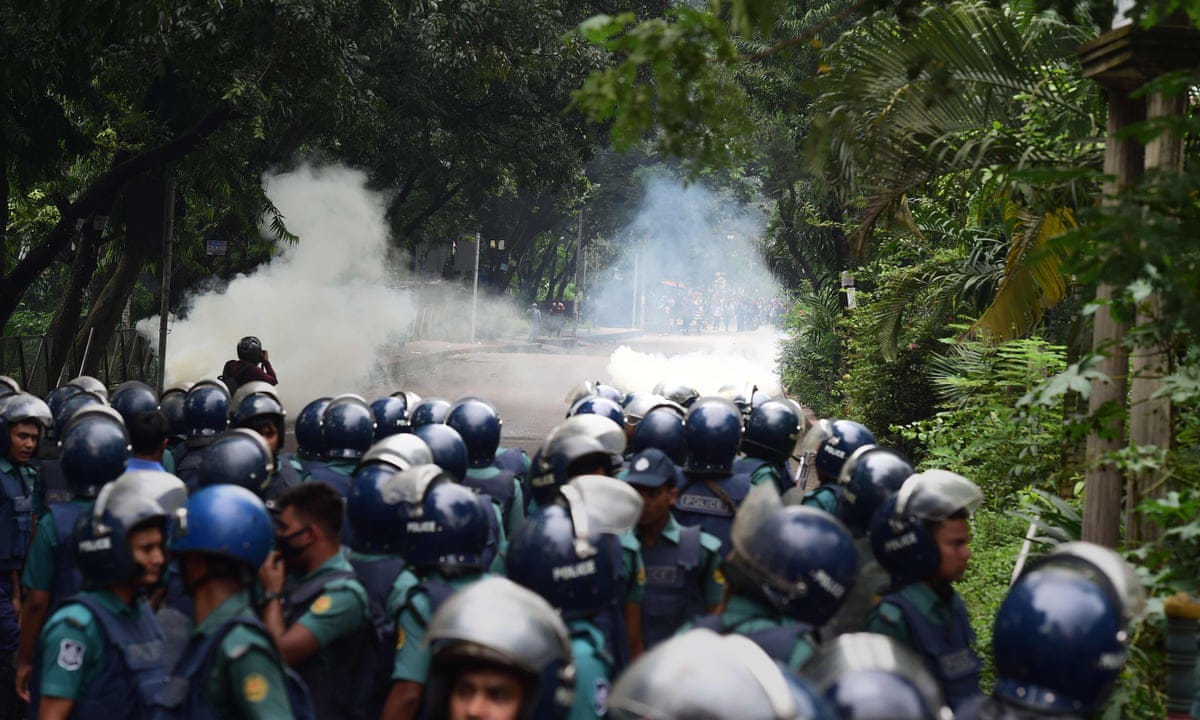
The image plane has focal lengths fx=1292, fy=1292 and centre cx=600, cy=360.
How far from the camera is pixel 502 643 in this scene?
2.76m

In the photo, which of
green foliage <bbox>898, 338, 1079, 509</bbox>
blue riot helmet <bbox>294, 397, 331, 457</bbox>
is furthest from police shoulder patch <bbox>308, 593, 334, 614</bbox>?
green foliage <bbox>898, 338, 1079, 509</bbox>

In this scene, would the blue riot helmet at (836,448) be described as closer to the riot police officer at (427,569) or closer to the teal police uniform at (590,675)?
the riot police officer at (427,569)

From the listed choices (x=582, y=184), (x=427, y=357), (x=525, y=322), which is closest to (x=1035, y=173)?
(x=582, y=184)

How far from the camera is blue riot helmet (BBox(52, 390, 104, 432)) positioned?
7402 mm

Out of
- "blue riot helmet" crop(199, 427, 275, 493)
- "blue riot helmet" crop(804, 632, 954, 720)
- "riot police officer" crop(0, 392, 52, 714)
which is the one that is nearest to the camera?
"blue riot helmet" crop(804, 632, 954, 720)

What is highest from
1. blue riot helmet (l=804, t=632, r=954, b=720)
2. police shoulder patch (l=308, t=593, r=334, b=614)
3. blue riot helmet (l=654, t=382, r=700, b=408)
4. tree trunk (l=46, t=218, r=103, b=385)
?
tree trunk (l=46, t=218, r=103, b=385)

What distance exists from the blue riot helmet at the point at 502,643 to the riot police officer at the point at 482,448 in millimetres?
3655

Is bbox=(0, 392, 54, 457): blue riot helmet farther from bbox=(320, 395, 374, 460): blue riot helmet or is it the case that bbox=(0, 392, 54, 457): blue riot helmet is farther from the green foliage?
the green foliage

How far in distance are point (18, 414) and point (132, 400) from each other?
1.31m

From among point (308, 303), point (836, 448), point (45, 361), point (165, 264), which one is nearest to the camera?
point (836, 448)

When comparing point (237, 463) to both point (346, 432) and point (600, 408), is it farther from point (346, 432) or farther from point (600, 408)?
point (600, 408)

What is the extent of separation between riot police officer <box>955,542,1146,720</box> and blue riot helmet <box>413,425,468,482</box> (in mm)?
3392

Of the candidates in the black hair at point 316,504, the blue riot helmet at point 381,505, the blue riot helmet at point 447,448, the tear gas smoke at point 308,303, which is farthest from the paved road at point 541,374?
the black hair at point 316,504

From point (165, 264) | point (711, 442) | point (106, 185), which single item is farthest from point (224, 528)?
point (165, 264)
